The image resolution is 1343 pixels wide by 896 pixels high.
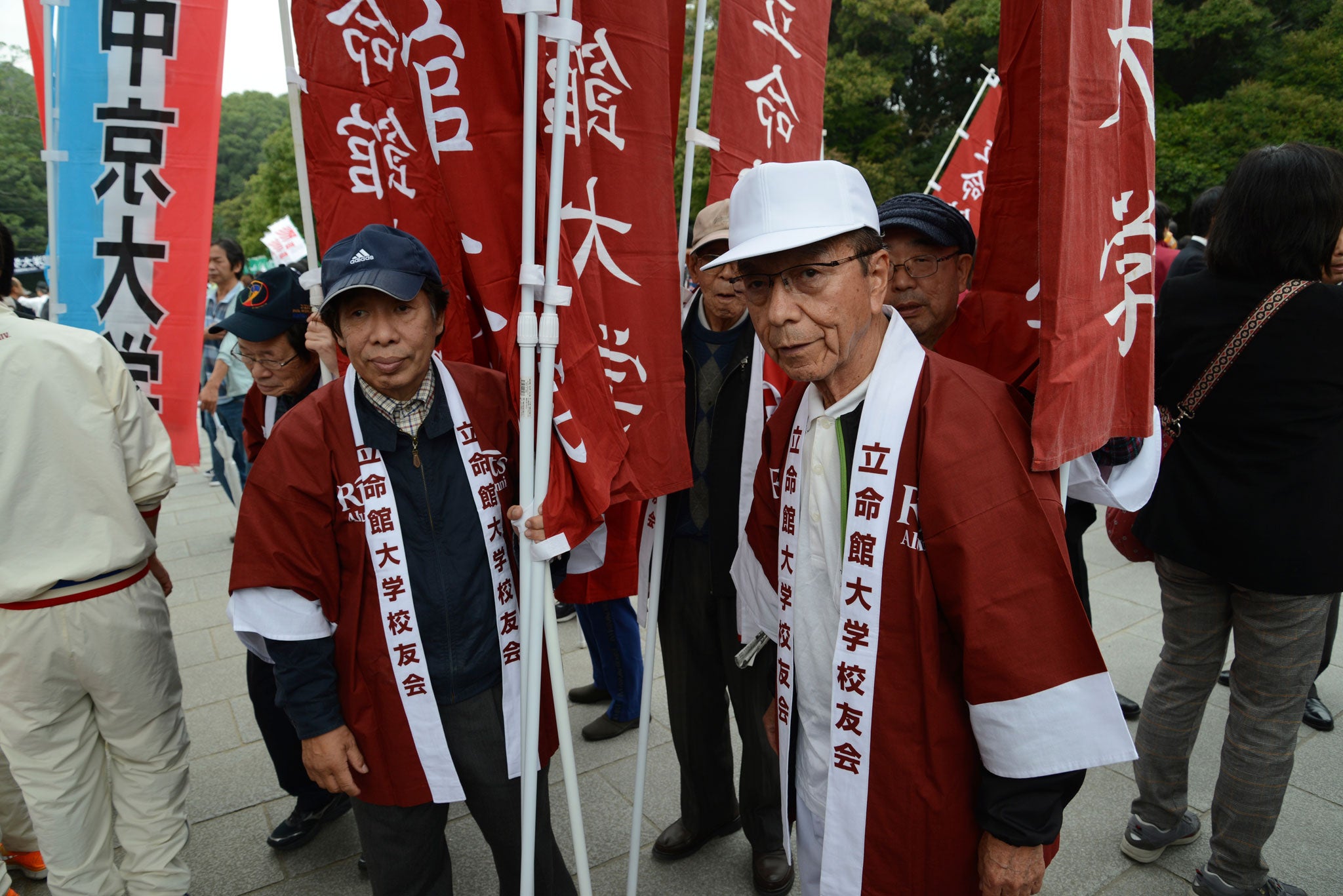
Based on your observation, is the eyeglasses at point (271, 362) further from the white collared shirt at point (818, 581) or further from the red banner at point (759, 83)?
the white collared shirt at point (818, 581)

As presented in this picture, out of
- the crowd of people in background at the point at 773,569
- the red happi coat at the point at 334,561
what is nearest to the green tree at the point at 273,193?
the crowd of people in background at the point at 773,569

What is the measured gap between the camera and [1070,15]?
58.1 inches

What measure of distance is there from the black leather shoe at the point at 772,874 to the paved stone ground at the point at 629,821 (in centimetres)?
9

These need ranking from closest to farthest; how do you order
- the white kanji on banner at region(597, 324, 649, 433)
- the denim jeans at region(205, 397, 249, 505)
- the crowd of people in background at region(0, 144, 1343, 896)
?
the crowd of people in background at region(0, 144, 1343, 896) → the white kanji on banner at region(597, 324, 649, 433) → the denim jeans at region(205, 397, 249, 505)

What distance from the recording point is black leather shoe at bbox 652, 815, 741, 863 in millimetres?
2895

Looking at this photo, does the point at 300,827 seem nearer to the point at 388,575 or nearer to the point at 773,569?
the point at 388,575

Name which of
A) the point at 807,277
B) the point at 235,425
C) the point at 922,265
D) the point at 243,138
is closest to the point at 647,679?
the point at 807,277

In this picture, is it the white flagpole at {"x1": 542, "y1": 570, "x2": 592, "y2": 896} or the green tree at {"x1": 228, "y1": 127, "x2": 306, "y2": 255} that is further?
the green tree at {"x1": 228, "y1": 127, "x2": 306, "y2": 255}

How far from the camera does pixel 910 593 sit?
4.95 ft

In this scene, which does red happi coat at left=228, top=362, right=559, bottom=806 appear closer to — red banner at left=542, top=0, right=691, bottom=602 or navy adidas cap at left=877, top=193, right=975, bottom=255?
red banner at left=542, top=0, right=691, bottom=602

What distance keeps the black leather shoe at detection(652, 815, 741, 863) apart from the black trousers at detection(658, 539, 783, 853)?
29mm

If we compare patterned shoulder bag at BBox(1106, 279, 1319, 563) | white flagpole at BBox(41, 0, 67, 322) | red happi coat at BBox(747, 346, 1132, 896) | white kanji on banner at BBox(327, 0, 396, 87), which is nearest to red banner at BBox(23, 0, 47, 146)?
white flagpole at BBox(41, 0, 67, 322)

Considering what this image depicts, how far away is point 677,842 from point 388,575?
1640 mm

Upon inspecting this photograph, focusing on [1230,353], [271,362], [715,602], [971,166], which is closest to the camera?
[1230,353]
